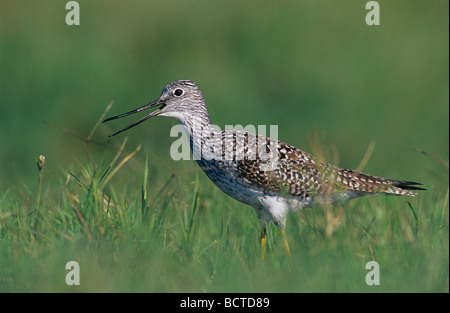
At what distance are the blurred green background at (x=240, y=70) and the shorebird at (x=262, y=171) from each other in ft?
18.4

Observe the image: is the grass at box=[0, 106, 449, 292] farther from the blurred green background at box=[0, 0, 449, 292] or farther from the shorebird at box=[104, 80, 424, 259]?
the blurred green background at box=[0, 0, 449, 292]

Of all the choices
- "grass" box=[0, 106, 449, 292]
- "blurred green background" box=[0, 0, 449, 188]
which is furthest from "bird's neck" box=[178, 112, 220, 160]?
"blurred green background" box=[0, 0, 449, 188]

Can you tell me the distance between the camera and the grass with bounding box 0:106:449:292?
229 inches

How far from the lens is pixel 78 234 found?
20.9 feet

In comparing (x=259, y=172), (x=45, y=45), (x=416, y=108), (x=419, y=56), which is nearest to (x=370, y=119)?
(x=416, y=108)

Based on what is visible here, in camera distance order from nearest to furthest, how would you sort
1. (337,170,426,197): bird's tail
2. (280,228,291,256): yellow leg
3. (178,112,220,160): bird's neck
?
(280,228,291,256): yellow leg < (178,112,220,160): bird's neck < (337,170,426,197): bird's tail

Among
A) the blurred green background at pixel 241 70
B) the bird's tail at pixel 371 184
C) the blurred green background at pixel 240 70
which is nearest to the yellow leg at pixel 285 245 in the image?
the bird's tail at pixel 371 184

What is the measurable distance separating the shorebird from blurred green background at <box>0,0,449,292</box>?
18.4 ft

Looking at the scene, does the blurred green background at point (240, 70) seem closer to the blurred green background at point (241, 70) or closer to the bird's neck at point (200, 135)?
the blurred green background at point (241, 70)

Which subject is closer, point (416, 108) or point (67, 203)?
point (67, 203)

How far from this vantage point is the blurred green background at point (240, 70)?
49.0 ft

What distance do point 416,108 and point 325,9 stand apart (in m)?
3.58

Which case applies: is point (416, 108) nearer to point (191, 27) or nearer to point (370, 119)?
point (370, 119)

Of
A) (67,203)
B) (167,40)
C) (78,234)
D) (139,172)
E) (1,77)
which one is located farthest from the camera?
(167,40)
